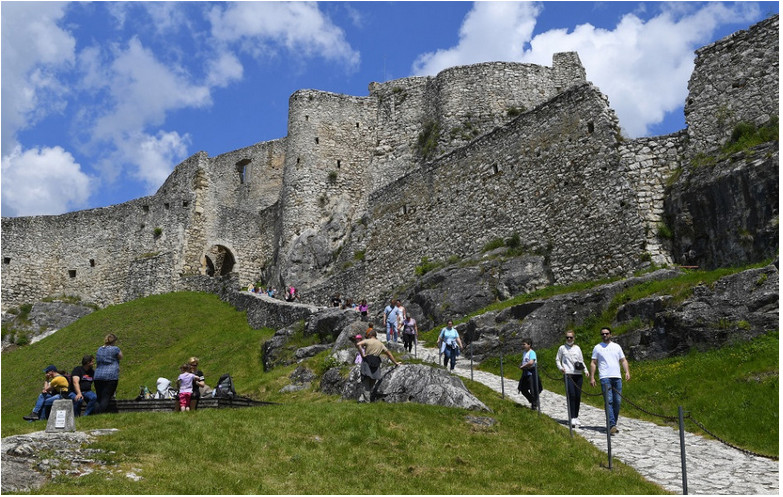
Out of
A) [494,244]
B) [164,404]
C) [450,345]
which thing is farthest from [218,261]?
[164,404]

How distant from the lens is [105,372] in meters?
15.6

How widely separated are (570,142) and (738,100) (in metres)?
5.78

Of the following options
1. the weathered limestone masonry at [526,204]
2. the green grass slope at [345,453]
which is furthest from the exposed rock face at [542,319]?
the green grass slope at [345,453]

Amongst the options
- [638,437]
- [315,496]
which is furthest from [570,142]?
[315,496]

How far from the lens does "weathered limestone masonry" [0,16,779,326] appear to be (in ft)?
75.7

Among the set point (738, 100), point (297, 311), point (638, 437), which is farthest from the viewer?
point (297, 311)

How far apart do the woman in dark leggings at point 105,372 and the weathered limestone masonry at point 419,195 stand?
14.7 m

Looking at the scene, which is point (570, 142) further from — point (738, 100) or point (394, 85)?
point (394, 85)

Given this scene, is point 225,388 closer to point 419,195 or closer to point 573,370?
point 573,370

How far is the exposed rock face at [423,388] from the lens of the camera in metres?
15.3

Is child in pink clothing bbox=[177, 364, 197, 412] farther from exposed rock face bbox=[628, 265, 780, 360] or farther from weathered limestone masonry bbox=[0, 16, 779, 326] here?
weathered limestone masonry bbox=[0, 16, 779, 326]

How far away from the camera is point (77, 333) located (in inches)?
1506

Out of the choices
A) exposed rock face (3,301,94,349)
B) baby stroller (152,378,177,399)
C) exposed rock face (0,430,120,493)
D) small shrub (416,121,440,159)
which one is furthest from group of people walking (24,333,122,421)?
exposed rock face (3,301,94,349)

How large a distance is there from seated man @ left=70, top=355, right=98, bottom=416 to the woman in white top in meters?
9.48
